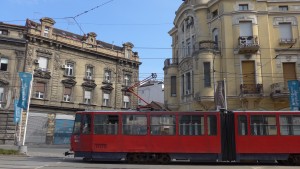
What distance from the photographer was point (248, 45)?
26203 mm

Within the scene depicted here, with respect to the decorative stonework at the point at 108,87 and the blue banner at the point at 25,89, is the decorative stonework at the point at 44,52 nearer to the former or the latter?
the decorative stonework at the point at 108,87

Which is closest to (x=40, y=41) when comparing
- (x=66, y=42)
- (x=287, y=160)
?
(x=66, y=42)

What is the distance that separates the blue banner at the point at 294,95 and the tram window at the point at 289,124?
817cm

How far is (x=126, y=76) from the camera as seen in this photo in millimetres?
44281

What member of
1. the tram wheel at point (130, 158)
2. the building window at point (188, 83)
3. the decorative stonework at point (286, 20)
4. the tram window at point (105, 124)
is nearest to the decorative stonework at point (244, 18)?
the decorative stonework at point (286, 20)

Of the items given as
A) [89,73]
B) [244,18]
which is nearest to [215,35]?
[244,18]

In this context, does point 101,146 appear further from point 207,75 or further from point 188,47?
point 188,47

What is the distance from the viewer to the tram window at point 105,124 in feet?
52.1

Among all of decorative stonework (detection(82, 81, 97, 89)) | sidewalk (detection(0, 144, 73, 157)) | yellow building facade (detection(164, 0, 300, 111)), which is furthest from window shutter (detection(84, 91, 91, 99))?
yellow building facade (detection(164, 0, 300, 111))

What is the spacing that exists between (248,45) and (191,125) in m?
13.4

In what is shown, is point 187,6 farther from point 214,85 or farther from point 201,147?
point 201,147

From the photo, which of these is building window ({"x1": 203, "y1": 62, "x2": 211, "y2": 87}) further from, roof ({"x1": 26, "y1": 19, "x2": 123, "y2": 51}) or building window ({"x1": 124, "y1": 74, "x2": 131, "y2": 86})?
roof ({"x1": 26, "y1": 19, "x2": 123, "y2": 51})

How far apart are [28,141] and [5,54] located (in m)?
9.97

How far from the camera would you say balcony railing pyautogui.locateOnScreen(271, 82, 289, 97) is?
2477 cm
